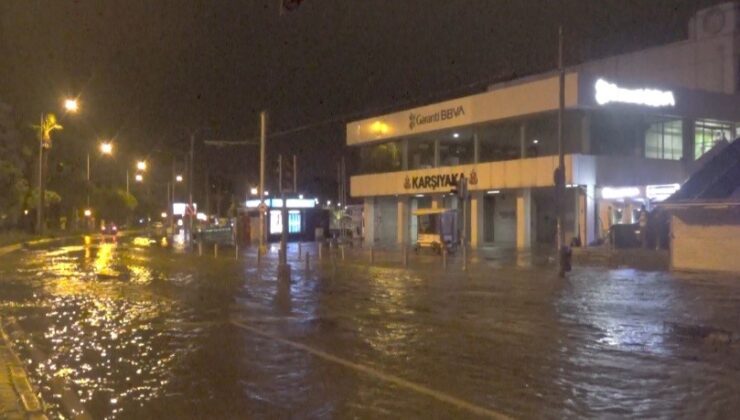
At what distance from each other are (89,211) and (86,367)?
274 ft

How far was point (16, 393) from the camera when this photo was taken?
32.1ft

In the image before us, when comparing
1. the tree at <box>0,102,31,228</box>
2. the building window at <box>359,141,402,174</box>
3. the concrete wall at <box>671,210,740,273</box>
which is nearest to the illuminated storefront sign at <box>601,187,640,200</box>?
the concrete wall at <box>671,210,740,273</box>

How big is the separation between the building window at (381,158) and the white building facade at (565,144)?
0.35 feet

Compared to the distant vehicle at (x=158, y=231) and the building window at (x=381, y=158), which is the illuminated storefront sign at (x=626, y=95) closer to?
the building window at (x=381, y=158)

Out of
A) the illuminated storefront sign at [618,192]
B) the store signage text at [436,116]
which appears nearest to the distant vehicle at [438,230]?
the illuminated storefront sign at [618,192]

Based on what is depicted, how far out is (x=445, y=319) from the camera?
16.6m

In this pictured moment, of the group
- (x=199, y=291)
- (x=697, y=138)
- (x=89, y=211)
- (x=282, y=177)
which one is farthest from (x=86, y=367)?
(x=89, y=211)

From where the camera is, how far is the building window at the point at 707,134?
51250 mm

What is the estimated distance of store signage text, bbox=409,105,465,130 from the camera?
176 ft

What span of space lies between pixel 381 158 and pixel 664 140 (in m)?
20.5

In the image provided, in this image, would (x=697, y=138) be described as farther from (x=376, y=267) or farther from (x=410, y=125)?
(x=376, y=267)

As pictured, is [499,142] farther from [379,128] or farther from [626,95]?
[379,128]

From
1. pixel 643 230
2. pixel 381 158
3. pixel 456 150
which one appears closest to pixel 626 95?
pixel 643 230

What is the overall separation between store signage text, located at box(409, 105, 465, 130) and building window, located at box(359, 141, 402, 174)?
3798 millimetres
